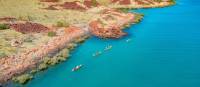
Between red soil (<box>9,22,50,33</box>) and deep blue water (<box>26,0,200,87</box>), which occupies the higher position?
red soil (<box>9,22,50,33</box>)

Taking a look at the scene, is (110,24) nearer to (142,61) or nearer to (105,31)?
(105,31)

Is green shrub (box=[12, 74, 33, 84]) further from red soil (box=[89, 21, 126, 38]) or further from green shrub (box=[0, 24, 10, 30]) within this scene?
red soil (box=[89, 21, 126, 38])

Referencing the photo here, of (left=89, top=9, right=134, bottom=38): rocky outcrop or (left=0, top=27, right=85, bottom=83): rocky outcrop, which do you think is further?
(left=89, top=9, right=134, bottom=38): rocky outcrop

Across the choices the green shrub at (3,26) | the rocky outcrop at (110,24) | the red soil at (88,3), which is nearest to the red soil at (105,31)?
the rocky outcrop at (110,24)

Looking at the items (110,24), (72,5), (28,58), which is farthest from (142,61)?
(72,5)

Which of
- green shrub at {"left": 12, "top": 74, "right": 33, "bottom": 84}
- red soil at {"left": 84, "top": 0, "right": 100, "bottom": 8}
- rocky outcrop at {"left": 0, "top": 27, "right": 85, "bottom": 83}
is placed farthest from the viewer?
red soil at {"left": 84, "top": 0, "right": 100, "bottom": 8}

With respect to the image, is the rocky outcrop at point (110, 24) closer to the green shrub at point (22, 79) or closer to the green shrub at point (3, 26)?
the green shrub at point (3, 26)

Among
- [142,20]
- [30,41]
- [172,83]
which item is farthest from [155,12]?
[172,83]

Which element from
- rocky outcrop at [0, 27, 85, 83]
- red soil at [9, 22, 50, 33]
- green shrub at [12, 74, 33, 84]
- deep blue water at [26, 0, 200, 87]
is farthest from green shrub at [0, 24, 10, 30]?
green shrub at [12, 74, 33, 84]
